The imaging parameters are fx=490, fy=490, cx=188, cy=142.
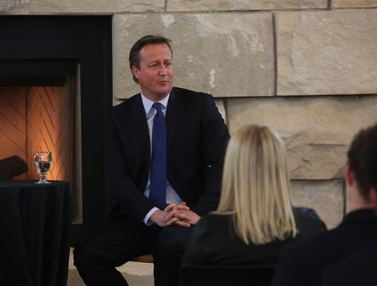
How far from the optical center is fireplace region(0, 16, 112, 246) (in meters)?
3.07

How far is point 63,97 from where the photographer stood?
3248 millimetres

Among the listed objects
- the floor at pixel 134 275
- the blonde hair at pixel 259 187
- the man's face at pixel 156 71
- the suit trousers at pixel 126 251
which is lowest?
the floor at pixel 134 275

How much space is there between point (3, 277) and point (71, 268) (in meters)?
0.94

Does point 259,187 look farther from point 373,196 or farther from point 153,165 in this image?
point 153,165

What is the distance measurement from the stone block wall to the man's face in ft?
1.53

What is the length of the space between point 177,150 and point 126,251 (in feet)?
1.74

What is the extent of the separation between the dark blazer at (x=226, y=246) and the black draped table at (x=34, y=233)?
1.03m

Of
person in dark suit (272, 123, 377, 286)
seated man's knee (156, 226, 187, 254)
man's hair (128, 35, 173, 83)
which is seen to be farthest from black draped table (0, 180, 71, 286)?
person in dark suit (272, 123, 377, 286)

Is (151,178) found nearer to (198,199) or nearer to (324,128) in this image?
(198,199)

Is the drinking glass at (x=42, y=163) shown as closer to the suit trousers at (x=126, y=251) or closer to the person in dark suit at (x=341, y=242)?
the suit trousers at (x=126, y=251)

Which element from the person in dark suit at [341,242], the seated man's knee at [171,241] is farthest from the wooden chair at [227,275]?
the seated man's knee at [171,241]

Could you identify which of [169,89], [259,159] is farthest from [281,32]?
[259,159]

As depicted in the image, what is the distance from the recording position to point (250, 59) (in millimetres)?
2936

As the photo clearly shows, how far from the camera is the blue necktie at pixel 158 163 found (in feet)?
7.68
